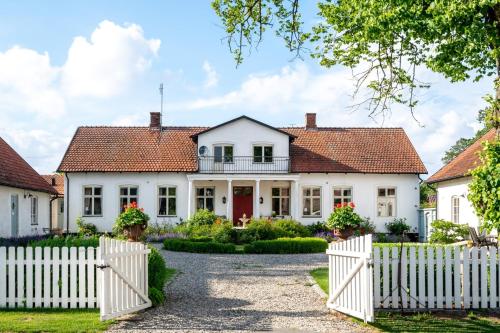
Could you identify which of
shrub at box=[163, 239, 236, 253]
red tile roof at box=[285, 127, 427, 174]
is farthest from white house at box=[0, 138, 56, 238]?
red tile roof at box=[285, 127, 427, 174]

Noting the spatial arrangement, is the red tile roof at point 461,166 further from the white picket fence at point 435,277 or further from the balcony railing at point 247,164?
the white picket fence at point 435,277

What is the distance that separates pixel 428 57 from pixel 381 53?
50.5 inches

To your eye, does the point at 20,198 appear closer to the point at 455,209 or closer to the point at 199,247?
the point at 199,247

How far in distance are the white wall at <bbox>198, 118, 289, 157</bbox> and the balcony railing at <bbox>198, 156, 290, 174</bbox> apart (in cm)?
31

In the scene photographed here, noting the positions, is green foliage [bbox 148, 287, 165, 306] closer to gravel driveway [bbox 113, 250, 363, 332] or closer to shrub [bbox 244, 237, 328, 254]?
gravel driveway [bbox 113, 250, 363, 332]

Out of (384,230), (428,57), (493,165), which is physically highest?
(428,57)

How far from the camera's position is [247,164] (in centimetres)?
2975

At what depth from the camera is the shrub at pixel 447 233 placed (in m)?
19.8

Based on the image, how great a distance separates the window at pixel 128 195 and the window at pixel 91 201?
1.11 metres

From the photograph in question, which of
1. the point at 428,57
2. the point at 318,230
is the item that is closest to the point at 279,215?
the point at 318,230

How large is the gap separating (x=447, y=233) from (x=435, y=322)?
1320 cm

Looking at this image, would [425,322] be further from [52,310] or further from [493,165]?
[52,310]

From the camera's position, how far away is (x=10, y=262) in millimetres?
9242

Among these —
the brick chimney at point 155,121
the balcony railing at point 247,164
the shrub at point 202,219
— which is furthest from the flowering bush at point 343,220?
the brick chimney at point 155,121
